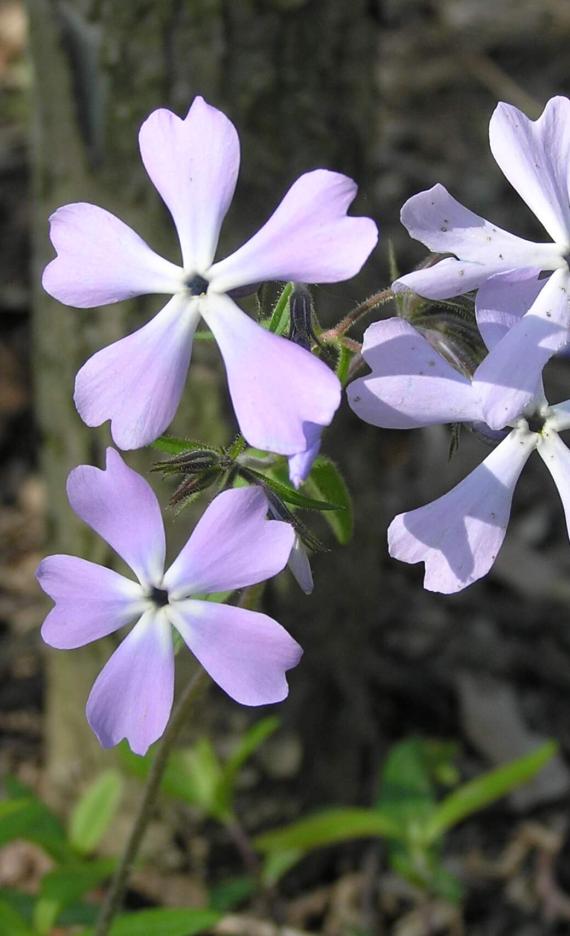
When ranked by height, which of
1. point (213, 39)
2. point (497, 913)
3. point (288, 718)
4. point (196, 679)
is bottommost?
point (497, 913)

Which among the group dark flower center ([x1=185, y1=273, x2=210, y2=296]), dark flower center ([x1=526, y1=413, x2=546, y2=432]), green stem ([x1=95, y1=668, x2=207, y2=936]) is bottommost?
green stem ([x1=95, y1=668, x2=207, y2=936])

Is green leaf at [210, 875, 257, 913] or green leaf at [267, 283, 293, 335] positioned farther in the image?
green leaf at [210, 875, 257, 913]

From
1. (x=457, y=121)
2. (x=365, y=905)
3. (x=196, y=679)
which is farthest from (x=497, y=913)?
(x=457, y=121)

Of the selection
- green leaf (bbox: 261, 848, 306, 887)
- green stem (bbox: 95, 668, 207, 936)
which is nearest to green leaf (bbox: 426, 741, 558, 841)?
green leaf (bbox: 261, 848, 306, 887)

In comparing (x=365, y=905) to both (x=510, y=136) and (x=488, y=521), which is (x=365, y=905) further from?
(x=510, y=136)

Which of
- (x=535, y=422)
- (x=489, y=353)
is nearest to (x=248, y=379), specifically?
(x=489, y=353)

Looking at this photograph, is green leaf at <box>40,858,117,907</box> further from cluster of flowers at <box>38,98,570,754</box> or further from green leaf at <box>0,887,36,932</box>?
cluster of flowers at <box>38,98,570,754</box>
